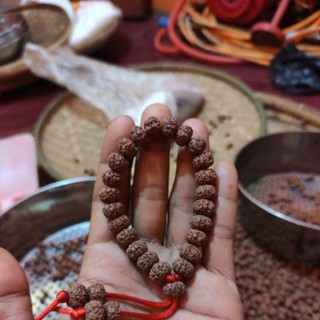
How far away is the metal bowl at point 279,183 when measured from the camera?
943 mm

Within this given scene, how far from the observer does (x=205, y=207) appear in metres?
0.75

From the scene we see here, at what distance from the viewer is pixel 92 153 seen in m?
1.25

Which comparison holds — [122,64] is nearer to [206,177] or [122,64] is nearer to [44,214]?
[44,214]

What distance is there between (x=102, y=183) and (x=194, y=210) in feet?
0.56

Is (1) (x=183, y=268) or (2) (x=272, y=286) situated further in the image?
(2) (x=272, y=286)

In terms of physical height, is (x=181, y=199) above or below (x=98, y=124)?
above

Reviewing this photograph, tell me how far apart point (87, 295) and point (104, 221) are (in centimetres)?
14

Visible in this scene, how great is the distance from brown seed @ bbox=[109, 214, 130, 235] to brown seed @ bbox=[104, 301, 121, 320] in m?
0.12

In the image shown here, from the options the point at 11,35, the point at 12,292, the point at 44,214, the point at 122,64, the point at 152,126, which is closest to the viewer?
the point at 12,292

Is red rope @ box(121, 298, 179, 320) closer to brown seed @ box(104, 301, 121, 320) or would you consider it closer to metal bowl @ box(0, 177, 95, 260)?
brown seed @ box(104, 301, 121, 320)

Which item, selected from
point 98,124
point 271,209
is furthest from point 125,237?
point 98,124

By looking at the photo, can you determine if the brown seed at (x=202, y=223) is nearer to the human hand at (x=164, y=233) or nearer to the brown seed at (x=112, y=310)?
the human hand at (x=164, y=233)

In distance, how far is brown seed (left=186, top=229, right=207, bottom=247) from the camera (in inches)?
28.9

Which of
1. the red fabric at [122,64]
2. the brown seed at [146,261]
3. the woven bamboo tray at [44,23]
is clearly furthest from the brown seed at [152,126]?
the woven bamboo tray at [44,23]
